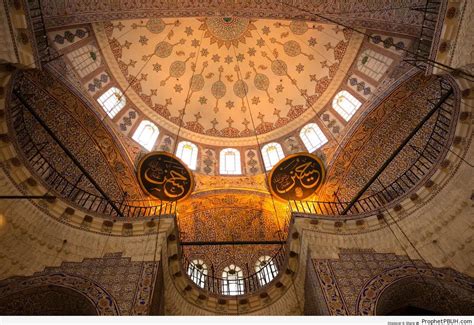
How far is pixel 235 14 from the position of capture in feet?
29.5

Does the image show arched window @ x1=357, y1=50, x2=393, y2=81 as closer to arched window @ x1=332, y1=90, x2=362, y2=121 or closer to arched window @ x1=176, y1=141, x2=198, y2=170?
arched window @ x1=332, y1=90, x2=362, y2=121

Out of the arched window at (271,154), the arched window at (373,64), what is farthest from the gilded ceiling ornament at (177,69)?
the arched window at (373,64)

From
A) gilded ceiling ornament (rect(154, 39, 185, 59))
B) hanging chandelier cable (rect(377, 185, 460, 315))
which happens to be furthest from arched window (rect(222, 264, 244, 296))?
gilded ceiling ornament (rect(154, 39, 185, 59))

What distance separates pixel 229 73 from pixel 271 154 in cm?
374

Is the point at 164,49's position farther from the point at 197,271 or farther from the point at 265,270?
the point at 265,270

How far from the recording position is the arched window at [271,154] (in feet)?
38.8

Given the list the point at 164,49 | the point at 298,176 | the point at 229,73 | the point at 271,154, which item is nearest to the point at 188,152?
the point at 271,154

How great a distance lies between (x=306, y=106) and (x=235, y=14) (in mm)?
4726

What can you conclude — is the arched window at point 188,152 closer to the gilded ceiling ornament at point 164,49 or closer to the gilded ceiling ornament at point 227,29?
the gilded ceiling ornament at point 164,49

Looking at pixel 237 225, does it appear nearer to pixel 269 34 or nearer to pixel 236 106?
pixel 236 106

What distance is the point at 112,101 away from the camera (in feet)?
36.0

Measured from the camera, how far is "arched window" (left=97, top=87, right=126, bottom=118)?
10555 mm

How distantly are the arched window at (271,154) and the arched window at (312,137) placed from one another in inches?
37.6

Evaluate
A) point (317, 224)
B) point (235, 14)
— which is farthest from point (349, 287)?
point (235, 14)
